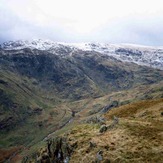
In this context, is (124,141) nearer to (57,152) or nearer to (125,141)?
(125,141)

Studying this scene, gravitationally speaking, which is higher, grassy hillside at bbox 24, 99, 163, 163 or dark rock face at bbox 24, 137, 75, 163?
grassy hillside at bbox 24, 99, 163, 163

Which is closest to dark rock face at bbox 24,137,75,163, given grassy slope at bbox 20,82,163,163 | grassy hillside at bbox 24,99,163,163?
grassy hillside at bbox 24,99,163,163

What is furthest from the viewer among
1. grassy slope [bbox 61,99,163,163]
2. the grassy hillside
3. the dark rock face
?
the dark rock face

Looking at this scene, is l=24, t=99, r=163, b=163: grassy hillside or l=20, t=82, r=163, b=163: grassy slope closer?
l=20, t=82, r=163, b=163: grassy slope

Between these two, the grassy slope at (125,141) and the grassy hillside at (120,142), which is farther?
the grassy hillside at (120,142)

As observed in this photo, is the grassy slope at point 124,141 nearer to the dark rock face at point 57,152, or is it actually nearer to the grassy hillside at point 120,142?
the grassy hillside at point 120,142

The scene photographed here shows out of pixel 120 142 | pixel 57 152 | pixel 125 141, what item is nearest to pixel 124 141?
pixel 125 141

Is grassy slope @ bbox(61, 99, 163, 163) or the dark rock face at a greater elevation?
grassy slope @ bbox(61, 99, 163, 163)

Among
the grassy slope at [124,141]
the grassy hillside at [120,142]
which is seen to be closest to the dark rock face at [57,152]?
the grassy hillside at [120,142]

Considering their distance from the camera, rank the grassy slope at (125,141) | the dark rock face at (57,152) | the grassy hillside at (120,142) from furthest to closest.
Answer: the dark rock face at (57,152) < the grassy hillside at (120,142) < the grassy slope at (125,141)

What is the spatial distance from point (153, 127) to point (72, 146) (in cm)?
1208

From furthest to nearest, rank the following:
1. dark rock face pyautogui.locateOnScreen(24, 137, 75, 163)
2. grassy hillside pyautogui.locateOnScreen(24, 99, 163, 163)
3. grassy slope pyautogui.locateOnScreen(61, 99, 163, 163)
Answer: dark rock face pyautogui.locateOnScreen(24, 137, 75, 163) < grassy hillside pyautogui.locateOnScreen(24, 99, 163, 163) < grassy slope pyautogui.locateOnScreen(61, 99, 163, 163)

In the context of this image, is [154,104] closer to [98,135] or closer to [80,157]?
[98,135]

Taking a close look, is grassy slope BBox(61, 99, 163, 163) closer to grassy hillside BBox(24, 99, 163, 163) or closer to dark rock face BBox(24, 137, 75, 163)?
grassy hillside BBox(24, 99, 163, 163)
